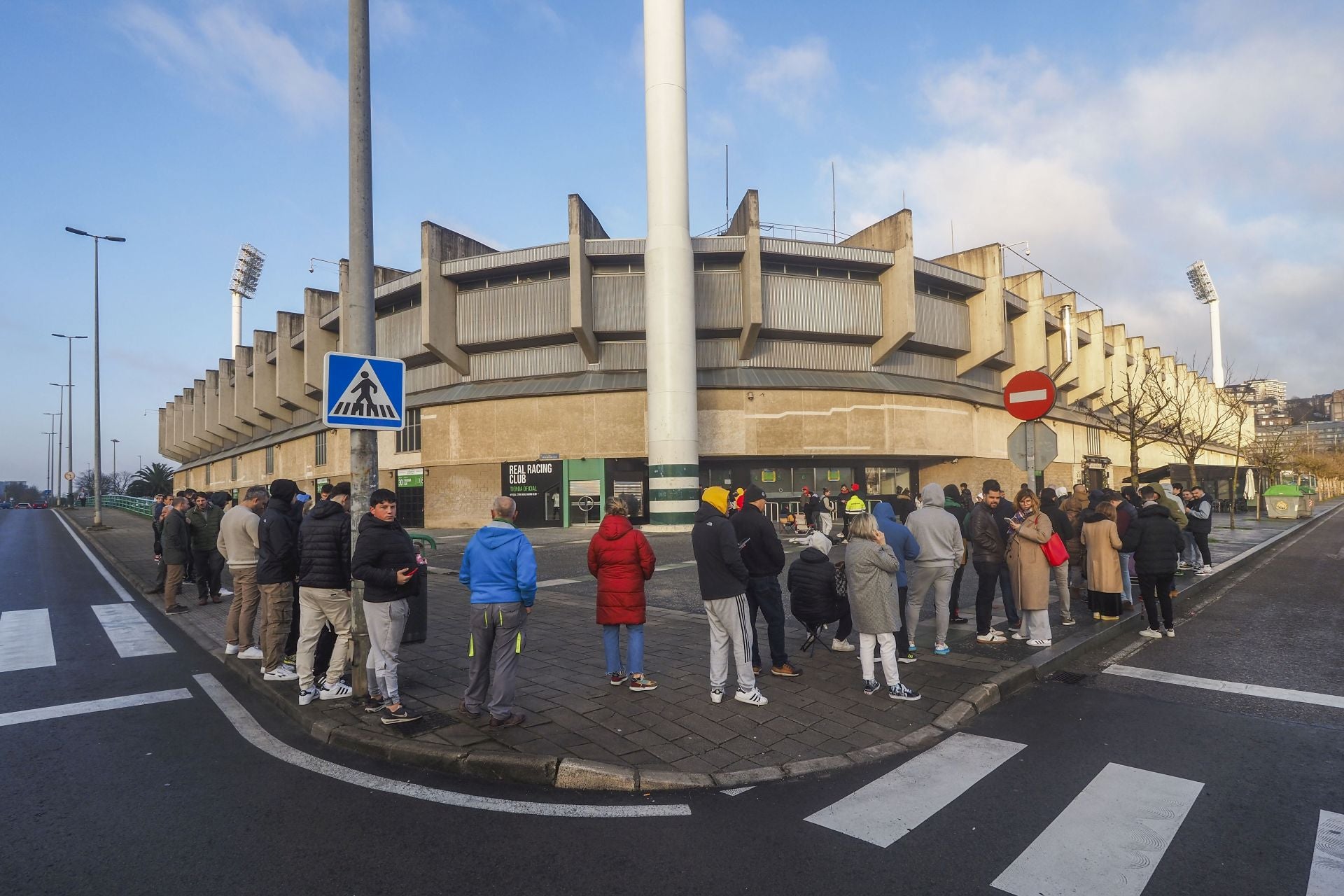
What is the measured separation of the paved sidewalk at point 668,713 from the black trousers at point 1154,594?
62 cm

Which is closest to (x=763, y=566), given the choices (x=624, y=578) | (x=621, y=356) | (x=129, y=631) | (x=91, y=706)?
(x=624, y=578)

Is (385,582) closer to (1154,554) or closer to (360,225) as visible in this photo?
(360,225)

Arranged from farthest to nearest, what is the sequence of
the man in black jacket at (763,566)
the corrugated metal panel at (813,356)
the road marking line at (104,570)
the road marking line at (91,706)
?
the corrugated metal panel at (813,356) < the road marking line at (104,570) < the man in black jacket at (763,566) < the road marking line at (91,706)

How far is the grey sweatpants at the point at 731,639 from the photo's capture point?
5.32m

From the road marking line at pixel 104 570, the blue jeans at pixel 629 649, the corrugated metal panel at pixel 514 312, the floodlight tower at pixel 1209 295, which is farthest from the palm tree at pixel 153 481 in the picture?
the floodlight tower at pixel 1209 295

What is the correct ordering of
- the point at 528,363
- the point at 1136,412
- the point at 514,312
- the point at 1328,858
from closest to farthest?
1. the point at 1328,858
2. the point at 1136,412
3. the point at 514,312
4. the point at 528,363

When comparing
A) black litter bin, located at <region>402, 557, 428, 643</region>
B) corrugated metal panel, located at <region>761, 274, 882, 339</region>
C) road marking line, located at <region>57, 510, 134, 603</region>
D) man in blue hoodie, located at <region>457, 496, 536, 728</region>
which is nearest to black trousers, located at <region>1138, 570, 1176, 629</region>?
man in blue hoodie, located at <region>457, 496, 536, 728</region>

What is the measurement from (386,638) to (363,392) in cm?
194

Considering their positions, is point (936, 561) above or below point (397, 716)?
above

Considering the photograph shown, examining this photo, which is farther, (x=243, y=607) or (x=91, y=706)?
(x=243, y=607)

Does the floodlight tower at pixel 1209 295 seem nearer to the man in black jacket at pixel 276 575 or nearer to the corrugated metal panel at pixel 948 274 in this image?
the corrugated metal panel at pixel 948 274

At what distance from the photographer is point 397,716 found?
15.6ft

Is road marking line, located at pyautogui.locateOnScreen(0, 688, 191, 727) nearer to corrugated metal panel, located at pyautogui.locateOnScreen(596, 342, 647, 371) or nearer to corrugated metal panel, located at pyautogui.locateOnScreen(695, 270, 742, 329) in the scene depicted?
corrugated metal panel, located at pyautogui.locateOnScreen(596, 342, 647, 371)

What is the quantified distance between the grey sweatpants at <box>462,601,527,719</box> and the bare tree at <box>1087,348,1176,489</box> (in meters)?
17.1
